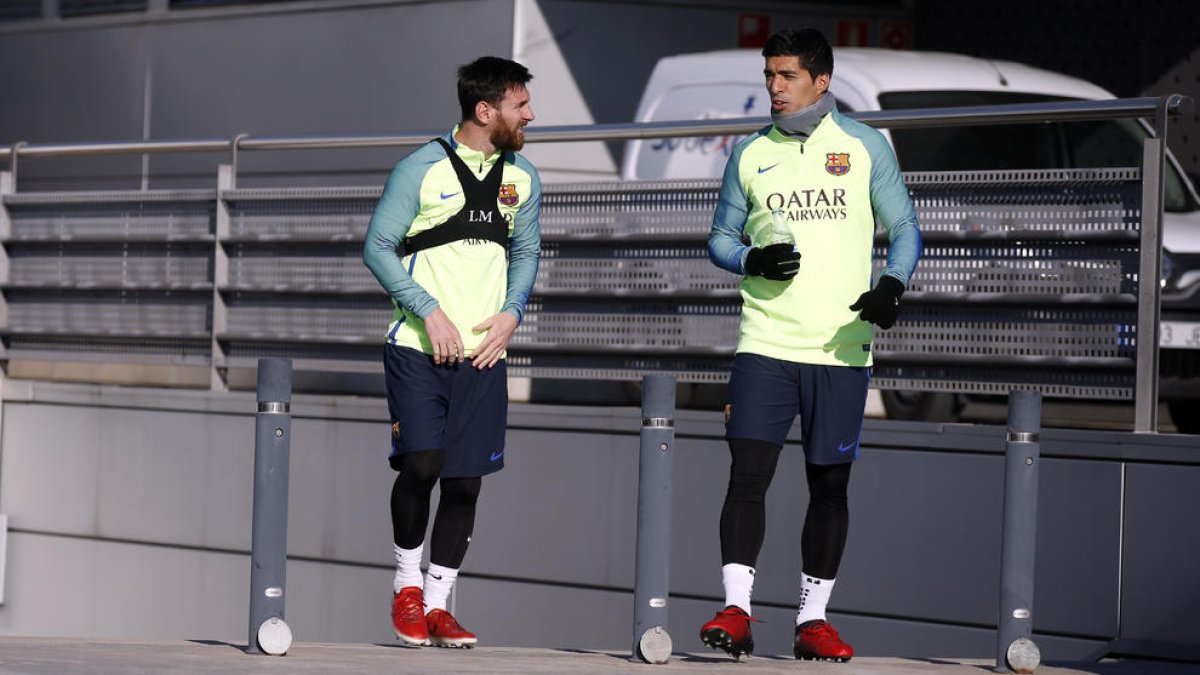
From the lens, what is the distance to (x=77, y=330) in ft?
38.1

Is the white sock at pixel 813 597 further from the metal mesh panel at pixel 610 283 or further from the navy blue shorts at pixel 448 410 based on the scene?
the metal mesh panel at pixel 610 283

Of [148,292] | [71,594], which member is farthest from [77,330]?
[71,594]

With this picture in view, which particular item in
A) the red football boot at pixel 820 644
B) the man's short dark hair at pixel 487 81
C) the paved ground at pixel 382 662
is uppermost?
the man's short dark hair at pixel 487 81

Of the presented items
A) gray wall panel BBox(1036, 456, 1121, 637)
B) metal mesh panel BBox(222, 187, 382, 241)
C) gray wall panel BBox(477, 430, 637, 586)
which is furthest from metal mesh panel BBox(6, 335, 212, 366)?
gray wall panel BBox(1036, 456, 1121, 637)

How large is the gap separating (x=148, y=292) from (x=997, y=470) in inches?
193

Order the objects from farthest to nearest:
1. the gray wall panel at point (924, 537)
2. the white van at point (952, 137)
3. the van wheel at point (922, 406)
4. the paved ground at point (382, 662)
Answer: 1. the white van at point (952, 137)
2. the van wheel at point (922, 406)
3. the gray wall panel at point (924, 537)
4. the paved ground at point (382, 662)

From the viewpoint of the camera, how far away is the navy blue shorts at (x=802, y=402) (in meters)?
6.59

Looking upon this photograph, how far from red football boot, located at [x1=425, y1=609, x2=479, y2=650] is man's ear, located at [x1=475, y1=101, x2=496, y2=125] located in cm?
151

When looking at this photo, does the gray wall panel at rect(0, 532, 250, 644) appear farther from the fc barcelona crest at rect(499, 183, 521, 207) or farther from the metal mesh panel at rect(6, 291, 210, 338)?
the fc barcelona crest at rect(499, 183, 521, 207)

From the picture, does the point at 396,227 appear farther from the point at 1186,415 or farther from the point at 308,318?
the point at 1186,415

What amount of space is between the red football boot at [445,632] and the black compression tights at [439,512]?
6.4 inches

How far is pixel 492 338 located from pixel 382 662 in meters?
1.06

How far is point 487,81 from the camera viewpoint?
22.3 ft

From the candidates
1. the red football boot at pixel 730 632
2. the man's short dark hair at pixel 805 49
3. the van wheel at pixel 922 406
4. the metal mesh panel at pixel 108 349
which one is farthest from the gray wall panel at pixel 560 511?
the man's short dark hair at pixel 805 49
